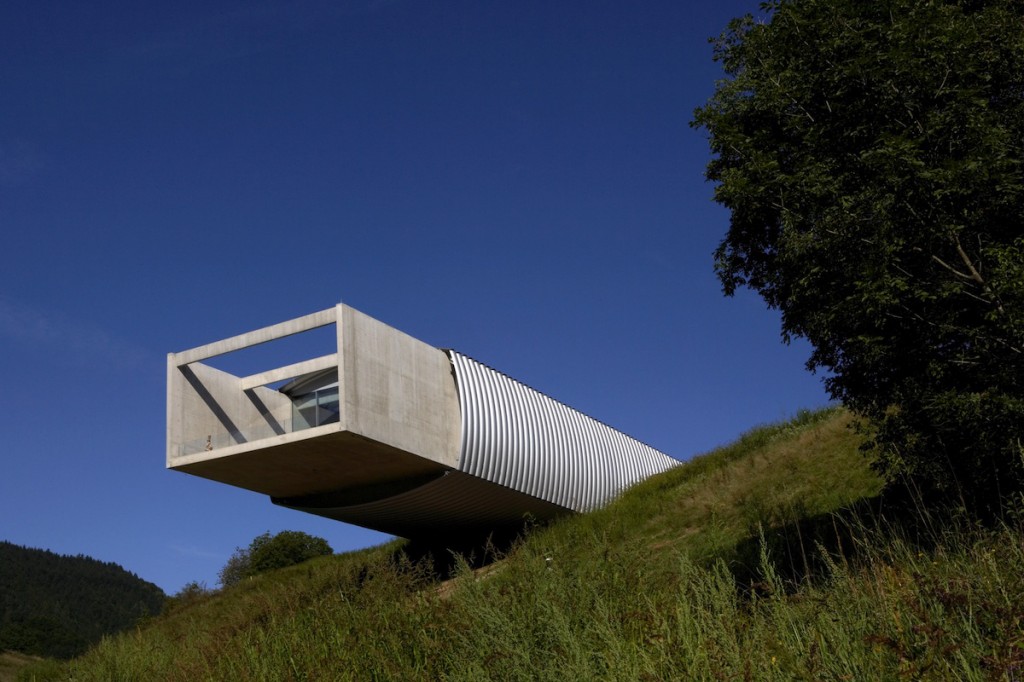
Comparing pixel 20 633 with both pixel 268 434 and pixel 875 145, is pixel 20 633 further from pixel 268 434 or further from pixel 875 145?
pixel 875 145

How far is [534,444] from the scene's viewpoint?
2952cm

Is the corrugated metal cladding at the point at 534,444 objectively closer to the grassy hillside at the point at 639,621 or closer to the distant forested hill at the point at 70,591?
the grassy hillside at the point at 639,621

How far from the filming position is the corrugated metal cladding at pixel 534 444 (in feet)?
89.0

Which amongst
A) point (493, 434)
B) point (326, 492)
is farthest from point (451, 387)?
point (326, 492)

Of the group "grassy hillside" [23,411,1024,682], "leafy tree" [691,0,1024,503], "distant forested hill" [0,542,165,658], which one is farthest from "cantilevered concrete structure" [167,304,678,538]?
"distant forested hill" [0,542,165,658]

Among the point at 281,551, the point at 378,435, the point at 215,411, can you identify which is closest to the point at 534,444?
the point at 378,435

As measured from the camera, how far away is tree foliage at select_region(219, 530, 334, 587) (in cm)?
4203

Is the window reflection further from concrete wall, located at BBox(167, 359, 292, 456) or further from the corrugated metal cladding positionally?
the corrugated metal cladding

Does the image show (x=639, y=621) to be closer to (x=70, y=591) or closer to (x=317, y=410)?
(x=317, y=410)

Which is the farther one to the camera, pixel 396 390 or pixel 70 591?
pixel 70 591

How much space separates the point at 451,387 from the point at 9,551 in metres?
103

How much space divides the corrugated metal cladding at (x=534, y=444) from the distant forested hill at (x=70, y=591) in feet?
170

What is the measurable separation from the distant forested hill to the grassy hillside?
69.6m

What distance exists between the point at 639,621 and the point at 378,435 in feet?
56.5
